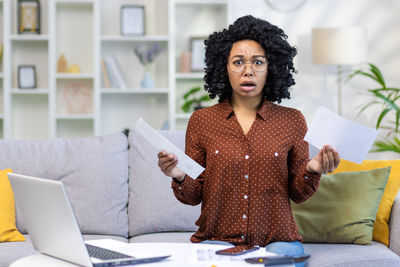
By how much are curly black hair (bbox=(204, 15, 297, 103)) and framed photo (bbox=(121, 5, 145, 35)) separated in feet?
8.35

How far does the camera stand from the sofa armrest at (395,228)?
2105 millimetres

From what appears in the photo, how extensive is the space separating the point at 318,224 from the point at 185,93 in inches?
93.9

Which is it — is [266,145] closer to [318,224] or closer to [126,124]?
[318,224]

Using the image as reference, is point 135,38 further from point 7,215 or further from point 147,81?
point 7,215

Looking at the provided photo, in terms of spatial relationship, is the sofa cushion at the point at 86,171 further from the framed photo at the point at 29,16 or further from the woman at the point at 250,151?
the framed photo at the point at 29,16

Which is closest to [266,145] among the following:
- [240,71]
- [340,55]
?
[240,71]

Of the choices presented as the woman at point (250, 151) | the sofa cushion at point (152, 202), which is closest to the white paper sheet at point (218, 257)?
the woman at point (250, 151)

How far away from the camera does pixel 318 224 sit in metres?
2.18

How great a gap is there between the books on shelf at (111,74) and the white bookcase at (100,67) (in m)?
0.06

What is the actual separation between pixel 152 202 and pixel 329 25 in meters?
2.76

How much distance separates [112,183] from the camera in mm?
2402

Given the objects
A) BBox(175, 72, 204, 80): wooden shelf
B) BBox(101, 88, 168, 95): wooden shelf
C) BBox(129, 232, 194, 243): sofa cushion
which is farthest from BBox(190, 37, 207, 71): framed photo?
BBox(129, 232, 194, 243): sofa cushion

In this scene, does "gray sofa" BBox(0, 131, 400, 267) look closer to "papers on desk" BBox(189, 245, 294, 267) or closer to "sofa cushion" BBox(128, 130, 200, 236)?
"sofa cushion" BBox(128, 130, 200, 236)

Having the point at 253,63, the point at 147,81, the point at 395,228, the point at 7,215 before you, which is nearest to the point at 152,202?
the point at 7,215
